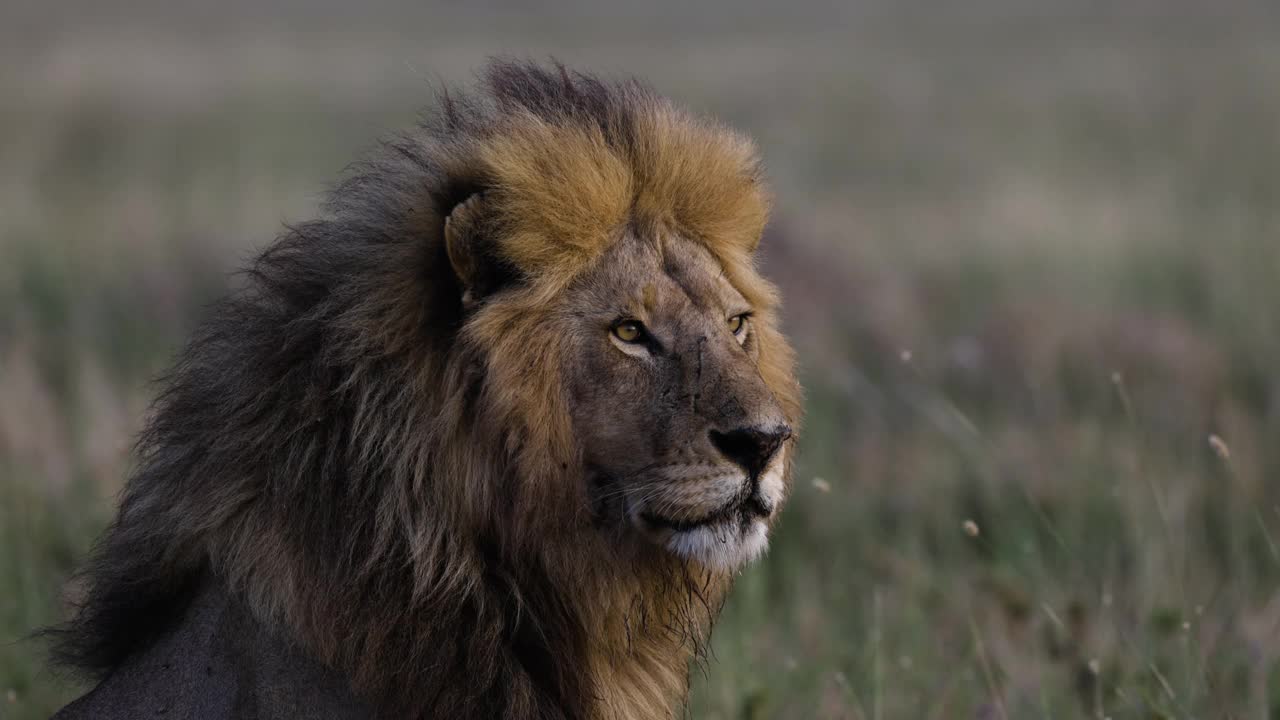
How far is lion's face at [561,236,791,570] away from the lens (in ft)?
12.3

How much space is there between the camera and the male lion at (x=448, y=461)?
3725 millimetres

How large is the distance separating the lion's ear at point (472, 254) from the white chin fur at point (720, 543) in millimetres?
735

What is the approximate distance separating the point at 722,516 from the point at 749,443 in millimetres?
191

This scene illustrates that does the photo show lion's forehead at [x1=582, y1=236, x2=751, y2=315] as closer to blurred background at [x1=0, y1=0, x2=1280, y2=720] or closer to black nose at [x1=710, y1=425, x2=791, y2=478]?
black nose at [x1=710, y1=425, x2=791, y2=478]

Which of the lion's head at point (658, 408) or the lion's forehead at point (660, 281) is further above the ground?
the lion's forehead at point (660, 281)

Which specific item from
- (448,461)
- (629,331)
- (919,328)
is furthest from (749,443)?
(919,328)

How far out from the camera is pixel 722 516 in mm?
3787

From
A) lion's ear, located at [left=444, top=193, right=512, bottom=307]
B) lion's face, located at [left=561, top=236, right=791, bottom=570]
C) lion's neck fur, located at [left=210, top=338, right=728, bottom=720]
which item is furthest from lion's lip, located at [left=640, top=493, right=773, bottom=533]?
lion's ear, located at [left=444, top=193, right=512, bottom=307]

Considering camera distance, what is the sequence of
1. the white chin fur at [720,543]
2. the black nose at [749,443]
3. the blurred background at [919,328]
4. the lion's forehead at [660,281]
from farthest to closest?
the blurred background at [919,328] → the lion's forehead at [660,281] → the white chin fur at [720,543] → the black nose at [749,443]

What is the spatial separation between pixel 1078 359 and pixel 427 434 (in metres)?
9.39

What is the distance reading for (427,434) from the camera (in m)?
3.79

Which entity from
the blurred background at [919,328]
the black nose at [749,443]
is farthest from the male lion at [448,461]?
the blurred background at [919,328]

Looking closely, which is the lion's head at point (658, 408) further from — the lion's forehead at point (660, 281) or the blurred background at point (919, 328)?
the blurred background at point (919, 328)

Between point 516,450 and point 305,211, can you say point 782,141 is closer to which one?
point 305,211
